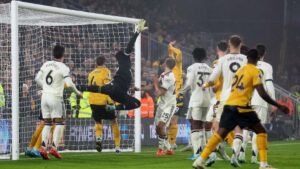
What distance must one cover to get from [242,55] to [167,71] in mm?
3928

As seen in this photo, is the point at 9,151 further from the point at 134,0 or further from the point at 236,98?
the point at 134,0

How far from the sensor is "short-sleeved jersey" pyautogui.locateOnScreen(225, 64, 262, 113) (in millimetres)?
12773

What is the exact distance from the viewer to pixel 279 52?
123 ft

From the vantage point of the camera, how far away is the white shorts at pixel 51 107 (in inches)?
659

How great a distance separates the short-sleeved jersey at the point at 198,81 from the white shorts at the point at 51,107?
2798mm

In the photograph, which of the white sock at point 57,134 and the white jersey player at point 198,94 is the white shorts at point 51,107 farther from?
the white jersey player at point 198,94

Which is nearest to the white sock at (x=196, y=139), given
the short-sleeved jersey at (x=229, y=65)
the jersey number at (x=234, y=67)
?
the short-sleeved jersey at (x=229, y=65)

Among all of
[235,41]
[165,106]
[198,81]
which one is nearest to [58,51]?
[198,81]

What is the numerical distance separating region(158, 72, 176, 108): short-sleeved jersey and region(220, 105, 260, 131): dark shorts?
549 cm

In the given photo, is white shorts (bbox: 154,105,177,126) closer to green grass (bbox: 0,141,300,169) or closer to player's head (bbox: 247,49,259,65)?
green grass (bbox: 0,141,300,169)

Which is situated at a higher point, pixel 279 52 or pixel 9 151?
pixel 279 52

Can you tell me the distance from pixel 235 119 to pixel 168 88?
5.77 meters

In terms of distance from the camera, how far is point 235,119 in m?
12.8

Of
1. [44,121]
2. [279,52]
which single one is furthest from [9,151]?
[279,52]
